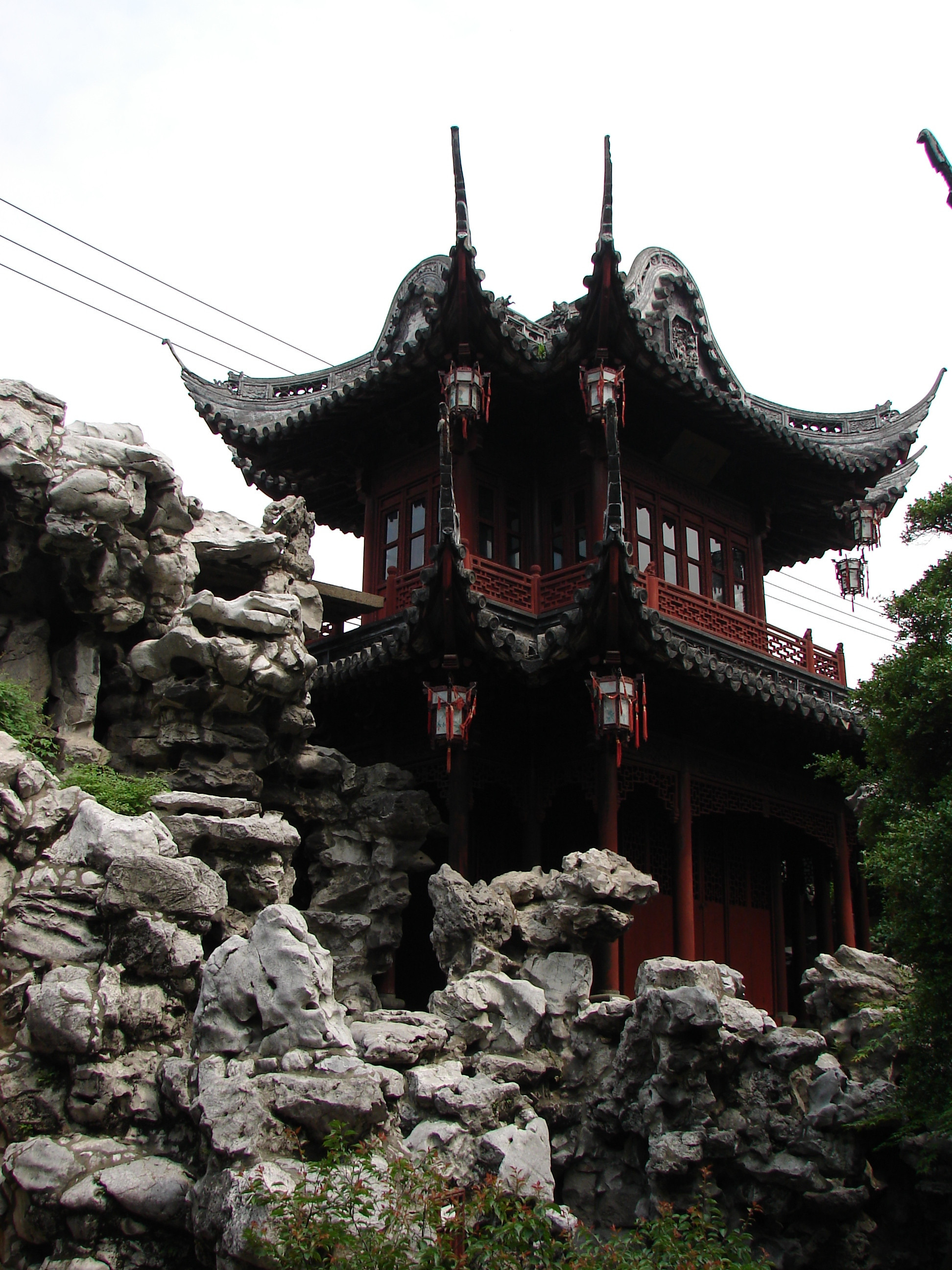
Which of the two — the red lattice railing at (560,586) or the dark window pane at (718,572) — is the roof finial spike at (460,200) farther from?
the dark window pane at (718,572)

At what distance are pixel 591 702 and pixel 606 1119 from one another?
403 centimetres

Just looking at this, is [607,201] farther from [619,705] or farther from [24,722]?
[24,722]

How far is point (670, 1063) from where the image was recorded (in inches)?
313

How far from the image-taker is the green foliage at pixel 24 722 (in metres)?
9.43

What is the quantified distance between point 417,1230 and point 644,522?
30.0ft

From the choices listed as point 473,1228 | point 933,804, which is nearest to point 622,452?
point 933,804

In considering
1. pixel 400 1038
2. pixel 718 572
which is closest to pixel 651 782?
pixel 718 572

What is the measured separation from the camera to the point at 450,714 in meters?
11.0

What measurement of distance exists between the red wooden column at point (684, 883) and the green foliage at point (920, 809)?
3.60 m

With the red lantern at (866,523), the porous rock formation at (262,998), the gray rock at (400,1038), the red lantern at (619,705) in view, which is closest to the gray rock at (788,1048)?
the porous rock formation at (262,998)

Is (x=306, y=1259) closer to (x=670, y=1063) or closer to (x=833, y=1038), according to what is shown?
(x=670, y=1063)

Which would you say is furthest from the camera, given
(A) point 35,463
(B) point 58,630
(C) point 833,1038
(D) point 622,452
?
(D) point 622,452

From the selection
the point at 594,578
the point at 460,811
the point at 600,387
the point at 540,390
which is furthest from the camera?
the point at 540,390

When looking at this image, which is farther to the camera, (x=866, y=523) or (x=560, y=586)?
(x=866, y=523)
